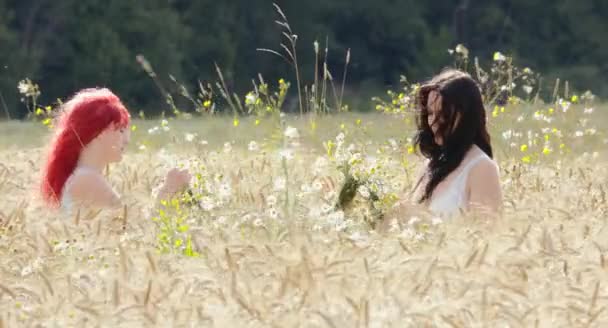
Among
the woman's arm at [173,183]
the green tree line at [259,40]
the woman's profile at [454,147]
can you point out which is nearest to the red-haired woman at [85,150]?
the woman's arm at [173,183]

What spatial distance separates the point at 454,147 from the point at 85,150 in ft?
6.20

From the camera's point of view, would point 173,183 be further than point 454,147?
No

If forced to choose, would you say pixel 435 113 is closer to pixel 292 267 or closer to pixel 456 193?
pixel 456 193

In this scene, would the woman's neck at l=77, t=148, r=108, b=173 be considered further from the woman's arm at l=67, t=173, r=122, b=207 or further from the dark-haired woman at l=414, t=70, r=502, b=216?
the dark-haired woman at l=414, t=70, r=502, b=216

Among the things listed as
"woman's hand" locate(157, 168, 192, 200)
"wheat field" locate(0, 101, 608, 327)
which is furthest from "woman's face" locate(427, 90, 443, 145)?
"woman's hand" locate(157, 168, 192, 200)

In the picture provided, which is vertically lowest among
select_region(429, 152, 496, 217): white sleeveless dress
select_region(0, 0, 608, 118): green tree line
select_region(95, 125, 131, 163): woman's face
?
select_region(0, 0, 608, 118): green tree line

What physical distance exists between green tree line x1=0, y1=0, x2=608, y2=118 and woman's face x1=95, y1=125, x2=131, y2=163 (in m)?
21.7

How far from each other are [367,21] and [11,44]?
42.6 feet

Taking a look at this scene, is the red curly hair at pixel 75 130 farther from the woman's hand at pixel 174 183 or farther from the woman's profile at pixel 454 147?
the woman's profile at pixel 454 147

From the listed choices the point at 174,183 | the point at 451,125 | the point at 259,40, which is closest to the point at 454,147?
the point at 451,125

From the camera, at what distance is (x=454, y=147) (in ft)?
21.1

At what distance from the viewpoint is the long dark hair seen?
246 inches

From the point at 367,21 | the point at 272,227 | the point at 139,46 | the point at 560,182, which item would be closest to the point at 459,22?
the point at 367,21

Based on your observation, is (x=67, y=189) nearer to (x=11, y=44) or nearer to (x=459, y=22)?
(x=11, y=44)
